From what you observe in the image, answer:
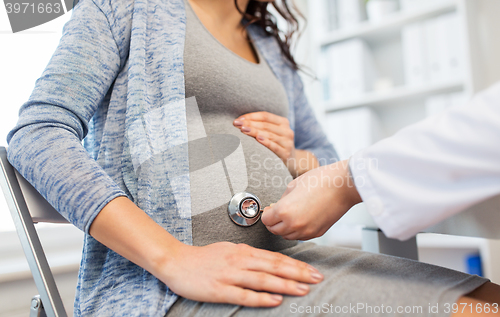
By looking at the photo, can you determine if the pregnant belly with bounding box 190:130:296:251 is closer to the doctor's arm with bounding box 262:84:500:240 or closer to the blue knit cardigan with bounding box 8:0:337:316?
the blue knit cardigan with bounding box 8:0:337:316

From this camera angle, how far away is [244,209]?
55 cm

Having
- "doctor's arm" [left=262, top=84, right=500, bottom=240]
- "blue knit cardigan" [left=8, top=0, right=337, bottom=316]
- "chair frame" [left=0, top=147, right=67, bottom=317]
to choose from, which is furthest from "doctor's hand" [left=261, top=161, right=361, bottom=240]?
"chair frame" [left=0, top=147, right=67, bottom=317]

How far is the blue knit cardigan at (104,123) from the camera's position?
1.53ft

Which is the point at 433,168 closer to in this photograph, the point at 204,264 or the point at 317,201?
the point at 317,201

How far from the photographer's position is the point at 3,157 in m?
0.52

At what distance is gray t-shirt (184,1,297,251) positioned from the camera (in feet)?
1.80

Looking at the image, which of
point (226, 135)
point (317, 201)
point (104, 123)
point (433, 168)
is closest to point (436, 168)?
point (433, 168)

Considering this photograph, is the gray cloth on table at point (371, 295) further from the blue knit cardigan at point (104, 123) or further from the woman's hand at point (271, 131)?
the woman's hand at point (271, 131)

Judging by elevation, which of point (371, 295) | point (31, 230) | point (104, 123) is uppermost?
point (104, 123)

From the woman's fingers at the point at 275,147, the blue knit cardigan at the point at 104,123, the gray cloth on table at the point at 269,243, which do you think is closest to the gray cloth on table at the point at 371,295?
the gray cloth on table at the point at 269,243

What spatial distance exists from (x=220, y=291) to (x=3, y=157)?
406mm

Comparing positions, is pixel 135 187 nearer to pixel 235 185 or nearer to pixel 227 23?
pixel 235 185

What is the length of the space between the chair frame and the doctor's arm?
0.46 metres

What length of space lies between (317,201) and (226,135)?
25cm
